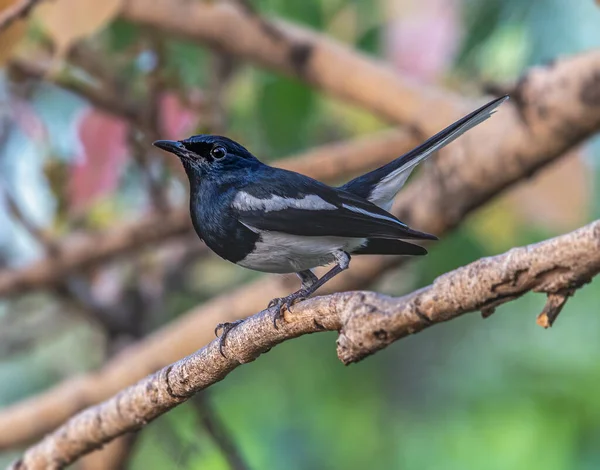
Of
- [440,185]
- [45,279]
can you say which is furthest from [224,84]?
[440,185]

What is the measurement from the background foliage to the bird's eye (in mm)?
966

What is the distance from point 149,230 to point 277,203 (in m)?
1.70

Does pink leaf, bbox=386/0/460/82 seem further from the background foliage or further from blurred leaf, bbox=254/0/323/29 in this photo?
blurred leaf, bbox=254/0/323/29

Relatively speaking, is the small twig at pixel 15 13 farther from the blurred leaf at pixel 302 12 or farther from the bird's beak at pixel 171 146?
the blurred leaf at pixel 302 12

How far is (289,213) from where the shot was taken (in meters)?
1.64

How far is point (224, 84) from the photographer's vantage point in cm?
373

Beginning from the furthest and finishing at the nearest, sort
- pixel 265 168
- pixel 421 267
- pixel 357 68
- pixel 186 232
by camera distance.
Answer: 1. pixel 421 267
2. pixel 186 232
3. pixel 357 68
4. pixel 265 168

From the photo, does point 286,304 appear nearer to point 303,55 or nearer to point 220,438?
point 220,438

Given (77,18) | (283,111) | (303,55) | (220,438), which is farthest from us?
(283,111)

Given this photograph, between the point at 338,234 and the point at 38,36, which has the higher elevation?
the point at 38,36

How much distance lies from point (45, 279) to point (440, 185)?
1580 millimetres

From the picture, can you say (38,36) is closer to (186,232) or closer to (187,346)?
(186,232)

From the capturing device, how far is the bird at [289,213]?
5.09 feet

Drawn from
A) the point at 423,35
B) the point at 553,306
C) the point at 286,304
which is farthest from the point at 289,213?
the point at 423,35
